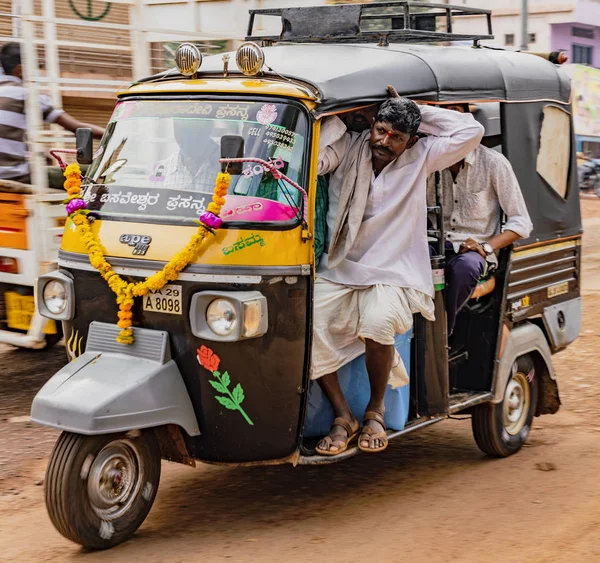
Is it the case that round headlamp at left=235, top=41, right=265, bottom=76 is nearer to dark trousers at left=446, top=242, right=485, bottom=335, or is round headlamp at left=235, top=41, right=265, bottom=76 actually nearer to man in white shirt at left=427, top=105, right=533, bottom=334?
man in white shirt at left=427, top=105, right=533, bottom=334

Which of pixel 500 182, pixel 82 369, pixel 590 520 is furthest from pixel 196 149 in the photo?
pixel 590 520

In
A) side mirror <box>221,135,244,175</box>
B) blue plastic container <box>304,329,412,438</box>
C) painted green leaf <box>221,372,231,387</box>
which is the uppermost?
side mirror <box>221,135,244,175</box>

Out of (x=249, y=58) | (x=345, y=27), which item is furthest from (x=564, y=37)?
(x=249, y=58)

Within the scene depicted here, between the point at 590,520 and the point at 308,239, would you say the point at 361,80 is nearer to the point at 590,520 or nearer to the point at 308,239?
the point at 308,239

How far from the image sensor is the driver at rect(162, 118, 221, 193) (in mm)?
4465

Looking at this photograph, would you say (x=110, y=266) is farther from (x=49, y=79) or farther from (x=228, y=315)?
(x=49, y=79)

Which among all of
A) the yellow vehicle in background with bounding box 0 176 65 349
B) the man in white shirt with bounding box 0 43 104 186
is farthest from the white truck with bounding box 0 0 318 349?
the man in white shirt with bounding box 0 43 104 186

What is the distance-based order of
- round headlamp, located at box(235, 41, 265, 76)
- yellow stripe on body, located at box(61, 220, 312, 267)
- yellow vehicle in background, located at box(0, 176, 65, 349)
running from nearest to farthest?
yellow stripe on body, located at box(61, 220, 312, 267) → round headlamp, located at box(235, 41, 265, 76) → yellow vehicle in background, located at box(0, 176, 65, 349)

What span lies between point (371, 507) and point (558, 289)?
7.52ft

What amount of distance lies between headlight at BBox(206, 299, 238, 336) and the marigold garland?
0.22 m

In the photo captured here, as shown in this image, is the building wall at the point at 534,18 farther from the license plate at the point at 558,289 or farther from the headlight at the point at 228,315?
the headlight at the point at 228,315

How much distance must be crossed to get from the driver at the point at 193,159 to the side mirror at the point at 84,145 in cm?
59

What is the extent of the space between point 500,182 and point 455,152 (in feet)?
2.37

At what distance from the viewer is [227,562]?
13.6 ft
